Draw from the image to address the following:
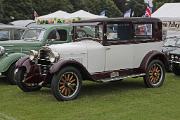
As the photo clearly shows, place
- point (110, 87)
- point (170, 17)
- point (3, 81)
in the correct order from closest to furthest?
point (110, 87) → point (3, 81) → point (170, 17)

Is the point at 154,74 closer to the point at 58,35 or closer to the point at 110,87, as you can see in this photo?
the point at 110,87

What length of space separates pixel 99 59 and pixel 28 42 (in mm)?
3502

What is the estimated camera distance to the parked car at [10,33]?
45.9ft

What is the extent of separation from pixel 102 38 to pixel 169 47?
5.75 m

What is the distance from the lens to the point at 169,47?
15.7m

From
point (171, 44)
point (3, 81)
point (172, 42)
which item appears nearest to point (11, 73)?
point (3, 81)

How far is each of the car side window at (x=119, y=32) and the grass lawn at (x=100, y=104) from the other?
131 centimetres

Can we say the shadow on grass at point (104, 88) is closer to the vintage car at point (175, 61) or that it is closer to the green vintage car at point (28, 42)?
the green vintage car at point (28, 42)

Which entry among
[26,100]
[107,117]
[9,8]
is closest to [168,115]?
[107,117]

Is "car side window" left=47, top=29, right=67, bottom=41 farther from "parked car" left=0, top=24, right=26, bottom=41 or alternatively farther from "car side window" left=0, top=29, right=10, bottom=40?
"car side window" left=0, top=29, right=10, bottom=40

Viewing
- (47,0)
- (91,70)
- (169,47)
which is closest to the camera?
(91,70)

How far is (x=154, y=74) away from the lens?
11570 millimetres

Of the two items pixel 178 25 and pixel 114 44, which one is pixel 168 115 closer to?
pixel 114 44

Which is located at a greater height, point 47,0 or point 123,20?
point 47,0
